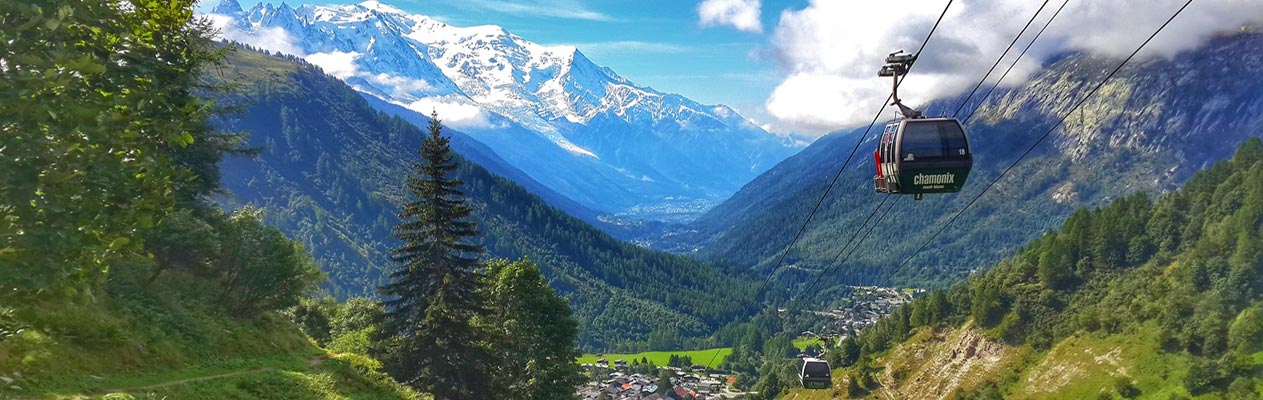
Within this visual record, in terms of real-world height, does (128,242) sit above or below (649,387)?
above

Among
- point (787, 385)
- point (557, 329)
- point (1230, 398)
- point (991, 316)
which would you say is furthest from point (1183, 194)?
point (557, 329)

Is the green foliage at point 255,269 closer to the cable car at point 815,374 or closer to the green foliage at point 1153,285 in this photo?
the cable car at point 815,374

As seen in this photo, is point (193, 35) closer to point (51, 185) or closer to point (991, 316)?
point (51, 185)

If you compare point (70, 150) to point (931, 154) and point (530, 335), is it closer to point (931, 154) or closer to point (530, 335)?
point (931, 154)

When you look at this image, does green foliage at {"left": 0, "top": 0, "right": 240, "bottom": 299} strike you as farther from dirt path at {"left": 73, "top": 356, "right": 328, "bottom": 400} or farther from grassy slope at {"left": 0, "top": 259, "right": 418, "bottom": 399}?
dirt path at {"left": 73, "top": 356, "right": 328, "bottom": 400}

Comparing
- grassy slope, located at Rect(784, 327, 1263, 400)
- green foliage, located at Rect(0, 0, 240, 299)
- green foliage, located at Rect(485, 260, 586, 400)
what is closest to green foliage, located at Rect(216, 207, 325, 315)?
green foliage, located at Rect(485, 260, 586, 400)

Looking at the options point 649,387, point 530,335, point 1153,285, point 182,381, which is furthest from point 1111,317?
point 182,381
